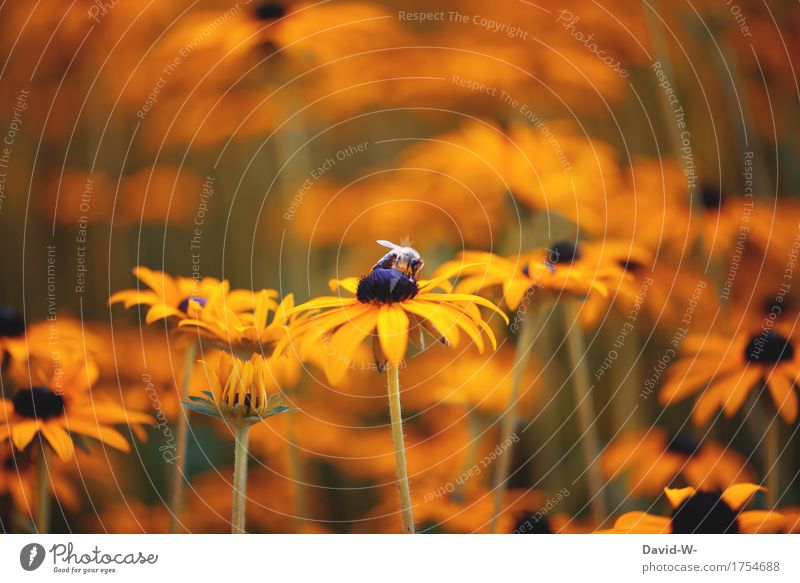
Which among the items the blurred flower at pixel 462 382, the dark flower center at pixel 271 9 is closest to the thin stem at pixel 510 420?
the blurred flower at pixel 462 382

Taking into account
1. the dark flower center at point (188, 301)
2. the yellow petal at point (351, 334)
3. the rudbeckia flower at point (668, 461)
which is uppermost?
the dark flower center at point (188, 301)

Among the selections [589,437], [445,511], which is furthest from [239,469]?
[589,437]

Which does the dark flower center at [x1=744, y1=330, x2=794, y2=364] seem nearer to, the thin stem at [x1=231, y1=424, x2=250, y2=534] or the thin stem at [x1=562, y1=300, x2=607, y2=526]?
the thin stem at [x1=562, y1=300, x2=607, y2=526]

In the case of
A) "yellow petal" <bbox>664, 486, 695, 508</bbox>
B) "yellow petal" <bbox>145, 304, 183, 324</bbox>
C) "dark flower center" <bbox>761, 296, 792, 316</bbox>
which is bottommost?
"yellow petal" <bbox>664, 486, 695, 508</bbox>

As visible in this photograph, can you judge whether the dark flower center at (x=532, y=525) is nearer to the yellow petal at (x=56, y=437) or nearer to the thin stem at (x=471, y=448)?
the thin stem at (x=471, y=448)

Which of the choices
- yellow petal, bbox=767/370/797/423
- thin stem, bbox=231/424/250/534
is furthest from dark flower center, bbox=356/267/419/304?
yellow petal, bbox=767/370/797/423

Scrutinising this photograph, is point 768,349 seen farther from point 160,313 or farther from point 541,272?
point 160,313
